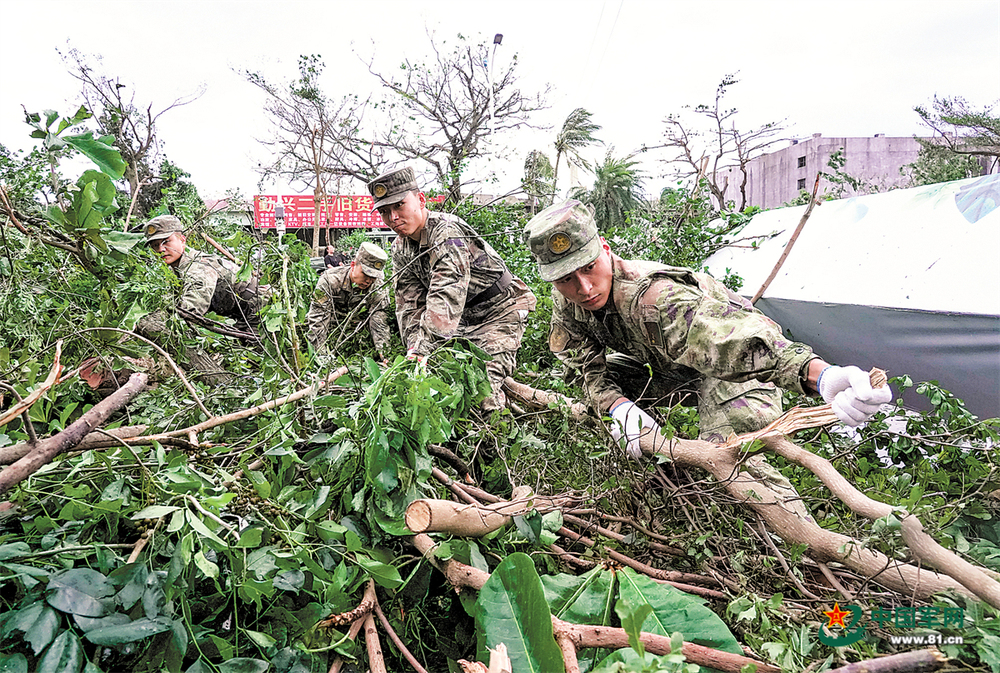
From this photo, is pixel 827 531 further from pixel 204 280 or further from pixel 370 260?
pixel 370 260

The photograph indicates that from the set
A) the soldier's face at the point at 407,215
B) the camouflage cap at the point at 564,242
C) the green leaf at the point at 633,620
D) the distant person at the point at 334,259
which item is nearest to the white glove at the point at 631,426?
the camouflage cap at the point at 564,242

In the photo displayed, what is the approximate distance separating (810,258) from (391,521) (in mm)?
4723

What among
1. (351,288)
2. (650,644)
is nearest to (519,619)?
(650,644)

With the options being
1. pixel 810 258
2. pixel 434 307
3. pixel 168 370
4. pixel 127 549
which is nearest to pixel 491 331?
pixel 434 307

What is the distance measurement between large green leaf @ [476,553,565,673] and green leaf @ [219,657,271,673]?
0.46 meters

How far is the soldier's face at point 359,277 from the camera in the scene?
198 inches

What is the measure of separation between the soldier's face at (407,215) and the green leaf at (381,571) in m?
2.70

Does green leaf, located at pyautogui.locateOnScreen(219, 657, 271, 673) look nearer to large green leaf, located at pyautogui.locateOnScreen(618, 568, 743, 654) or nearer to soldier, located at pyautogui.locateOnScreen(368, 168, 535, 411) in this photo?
large green leaf, located at pyautogui.locateOnScreen(618, 568, 743, 654)

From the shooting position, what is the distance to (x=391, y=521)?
1.48 m

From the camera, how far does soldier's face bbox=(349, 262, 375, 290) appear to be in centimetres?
504

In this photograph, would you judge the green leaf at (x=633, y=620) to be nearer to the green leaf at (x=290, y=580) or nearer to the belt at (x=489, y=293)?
the green leaf at (x=290, y=580)

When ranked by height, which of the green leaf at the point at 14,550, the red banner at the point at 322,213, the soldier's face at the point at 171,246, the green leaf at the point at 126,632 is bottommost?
the green leaf at the point at 126,632

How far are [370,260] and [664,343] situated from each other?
11.0 feet

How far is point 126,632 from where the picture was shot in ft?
3.72
